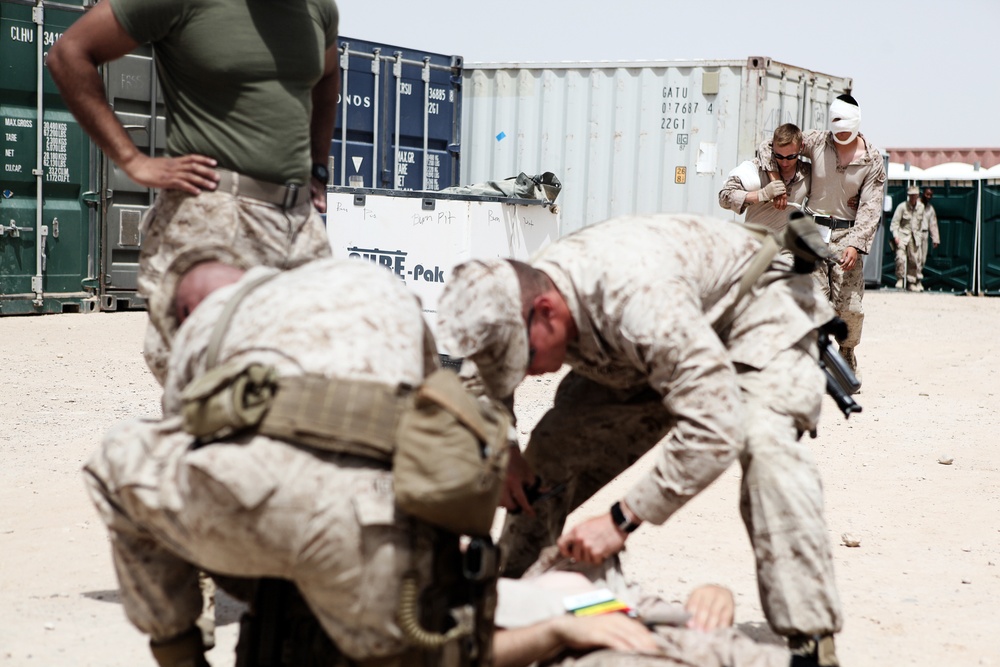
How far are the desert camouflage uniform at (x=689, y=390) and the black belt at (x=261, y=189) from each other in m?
0.89

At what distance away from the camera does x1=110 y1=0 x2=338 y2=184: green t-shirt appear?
11.7 feet

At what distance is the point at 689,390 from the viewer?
121 inches

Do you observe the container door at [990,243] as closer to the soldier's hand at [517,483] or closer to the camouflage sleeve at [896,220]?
the camouflage sleeve at [896,220]

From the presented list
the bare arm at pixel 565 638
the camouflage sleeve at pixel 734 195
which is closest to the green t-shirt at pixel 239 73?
the bare arm at pixel 565 638

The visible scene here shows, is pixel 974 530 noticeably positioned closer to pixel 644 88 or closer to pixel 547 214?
pixel 547 214

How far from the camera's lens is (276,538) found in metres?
2.41

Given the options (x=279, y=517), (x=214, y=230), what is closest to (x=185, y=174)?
(x=214, y=230)

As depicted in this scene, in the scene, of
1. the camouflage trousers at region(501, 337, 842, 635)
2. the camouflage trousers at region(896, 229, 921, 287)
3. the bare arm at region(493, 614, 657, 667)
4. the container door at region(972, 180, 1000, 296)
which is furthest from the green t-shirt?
the container door at region(972, 180, 1000, 296)

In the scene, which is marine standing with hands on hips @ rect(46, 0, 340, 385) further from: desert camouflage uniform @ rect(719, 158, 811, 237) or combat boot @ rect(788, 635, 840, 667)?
desert camouflage uniform @ rect(719, 158, 811, 237)

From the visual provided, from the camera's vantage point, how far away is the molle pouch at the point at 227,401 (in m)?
2.36

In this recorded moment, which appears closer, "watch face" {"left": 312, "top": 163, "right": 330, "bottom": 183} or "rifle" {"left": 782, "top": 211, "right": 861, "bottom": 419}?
"rifle" {"left": 782, "top": 211, "right": 861, "bottom": 419}

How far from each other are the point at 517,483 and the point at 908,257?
20.1m

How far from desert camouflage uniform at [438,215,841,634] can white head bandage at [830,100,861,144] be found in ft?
16.6

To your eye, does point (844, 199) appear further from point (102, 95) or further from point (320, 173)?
point (102, 95)
